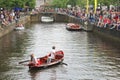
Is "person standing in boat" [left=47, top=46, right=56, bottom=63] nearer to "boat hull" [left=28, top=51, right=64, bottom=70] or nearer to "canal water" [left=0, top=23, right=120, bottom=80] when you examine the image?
"boat hull" [left=28, top=51, right=64, bottom=70]

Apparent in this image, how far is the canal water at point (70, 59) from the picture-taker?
1383 inches

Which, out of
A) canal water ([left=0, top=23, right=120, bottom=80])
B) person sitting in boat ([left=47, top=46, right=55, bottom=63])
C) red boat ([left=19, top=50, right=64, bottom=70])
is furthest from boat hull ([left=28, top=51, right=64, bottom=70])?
canal water ([left=0, top=23, right=120, bottom=80])

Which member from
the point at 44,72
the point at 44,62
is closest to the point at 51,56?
the point at 44,62

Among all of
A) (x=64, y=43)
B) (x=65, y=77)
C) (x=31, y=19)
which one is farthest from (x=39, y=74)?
(x=31, y=19)

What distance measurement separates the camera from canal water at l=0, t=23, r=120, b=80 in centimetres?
3512

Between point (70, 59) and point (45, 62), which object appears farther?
point (70, 59)

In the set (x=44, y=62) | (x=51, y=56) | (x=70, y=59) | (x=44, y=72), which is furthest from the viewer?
(x=70, y=59)

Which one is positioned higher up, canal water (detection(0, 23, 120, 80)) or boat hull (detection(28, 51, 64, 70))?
boat hull (detection(28, 51, 64, 70))

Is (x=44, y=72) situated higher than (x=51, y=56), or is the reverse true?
(x=51, y=56)

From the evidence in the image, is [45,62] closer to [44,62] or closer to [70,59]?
[44,62]

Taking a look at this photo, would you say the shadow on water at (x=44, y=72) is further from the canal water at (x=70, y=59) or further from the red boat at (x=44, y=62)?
the red boat at (x=44, y=62)

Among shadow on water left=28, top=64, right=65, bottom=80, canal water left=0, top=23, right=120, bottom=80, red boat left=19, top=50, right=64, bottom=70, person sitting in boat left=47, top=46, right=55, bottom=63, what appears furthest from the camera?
person sitting in boat left=47, top=46, right=55, bottom=63

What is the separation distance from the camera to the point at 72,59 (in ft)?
142

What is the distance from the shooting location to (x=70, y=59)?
4338 cm
